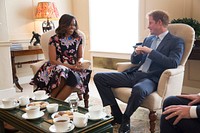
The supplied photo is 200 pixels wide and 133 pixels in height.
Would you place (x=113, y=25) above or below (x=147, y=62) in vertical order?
above

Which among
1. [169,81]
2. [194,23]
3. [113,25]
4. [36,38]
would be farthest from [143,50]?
[36,38]

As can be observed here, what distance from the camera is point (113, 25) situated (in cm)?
447

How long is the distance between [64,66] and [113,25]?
207cm

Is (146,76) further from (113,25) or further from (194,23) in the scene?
(113,25)

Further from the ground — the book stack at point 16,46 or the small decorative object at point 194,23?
the small decorative object at point 194,23

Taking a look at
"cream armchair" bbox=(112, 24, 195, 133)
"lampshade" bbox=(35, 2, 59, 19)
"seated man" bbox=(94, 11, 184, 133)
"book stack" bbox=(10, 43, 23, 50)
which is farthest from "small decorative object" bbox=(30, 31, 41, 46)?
"cream armchair" bbox=(112, 24, 195, 133)

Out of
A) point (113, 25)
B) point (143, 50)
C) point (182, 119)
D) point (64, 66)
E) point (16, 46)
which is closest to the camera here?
point (182, 119)

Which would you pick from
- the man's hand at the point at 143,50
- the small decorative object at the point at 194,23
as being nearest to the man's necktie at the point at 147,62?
the man's hand at the point at 143,50

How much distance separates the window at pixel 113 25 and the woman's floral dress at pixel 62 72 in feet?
5.07

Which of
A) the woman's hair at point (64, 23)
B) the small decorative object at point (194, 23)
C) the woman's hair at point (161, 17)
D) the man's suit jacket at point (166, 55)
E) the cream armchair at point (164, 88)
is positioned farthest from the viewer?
the small decorative object at point (194, 23)

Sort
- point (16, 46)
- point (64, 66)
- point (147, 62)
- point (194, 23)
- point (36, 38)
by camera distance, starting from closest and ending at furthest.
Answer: point (147, 62)
point (64, 66)
point (194, 23)
point (16, 46)
point (36, 38)

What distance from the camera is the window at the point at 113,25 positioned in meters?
4.13

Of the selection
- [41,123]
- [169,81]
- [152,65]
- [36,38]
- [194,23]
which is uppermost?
[194,23]

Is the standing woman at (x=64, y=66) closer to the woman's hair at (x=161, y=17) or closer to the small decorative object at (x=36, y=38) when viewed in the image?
the woman's hair at (x=161, y=17)
